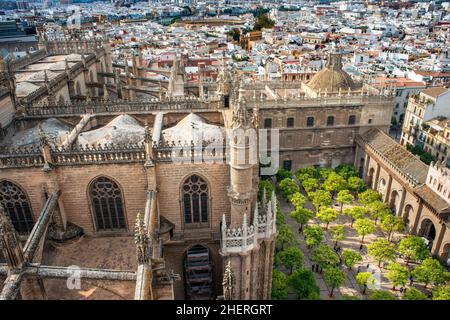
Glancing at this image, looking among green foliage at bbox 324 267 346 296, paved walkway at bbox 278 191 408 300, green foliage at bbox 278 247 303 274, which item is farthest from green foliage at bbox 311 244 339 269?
paved walkway at bbox 278 191 408 300

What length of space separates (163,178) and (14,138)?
11.2 metres

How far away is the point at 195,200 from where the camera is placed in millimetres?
21000

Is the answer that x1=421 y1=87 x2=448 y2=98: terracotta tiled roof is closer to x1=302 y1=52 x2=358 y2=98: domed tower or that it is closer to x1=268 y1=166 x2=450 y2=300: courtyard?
x1=302 y1=52 x2=358 y2=98: domed tower

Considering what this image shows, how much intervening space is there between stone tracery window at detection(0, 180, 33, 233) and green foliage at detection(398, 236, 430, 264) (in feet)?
103

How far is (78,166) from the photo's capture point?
1931cm

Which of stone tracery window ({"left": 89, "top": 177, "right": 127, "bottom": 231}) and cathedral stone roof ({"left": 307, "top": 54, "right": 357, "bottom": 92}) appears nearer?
stone tracery window ({"left": 89, "top": 177, "right": 127, "bottom": 231})

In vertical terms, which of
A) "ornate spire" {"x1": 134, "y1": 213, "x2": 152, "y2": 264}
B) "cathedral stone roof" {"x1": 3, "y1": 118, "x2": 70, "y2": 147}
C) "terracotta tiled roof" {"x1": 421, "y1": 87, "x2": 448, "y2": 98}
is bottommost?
"terracotta tiled roof" {"x1": 421, "y1": 87, "x2": 448, "y2": 98}

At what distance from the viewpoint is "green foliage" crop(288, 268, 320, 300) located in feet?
94.1

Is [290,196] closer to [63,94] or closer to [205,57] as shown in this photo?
[63,94]

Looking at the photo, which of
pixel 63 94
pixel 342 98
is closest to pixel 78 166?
pixel 63 94

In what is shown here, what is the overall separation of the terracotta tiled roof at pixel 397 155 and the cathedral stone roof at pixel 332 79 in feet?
25.2

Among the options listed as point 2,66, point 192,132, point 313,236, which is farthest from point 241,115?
point 313,236
